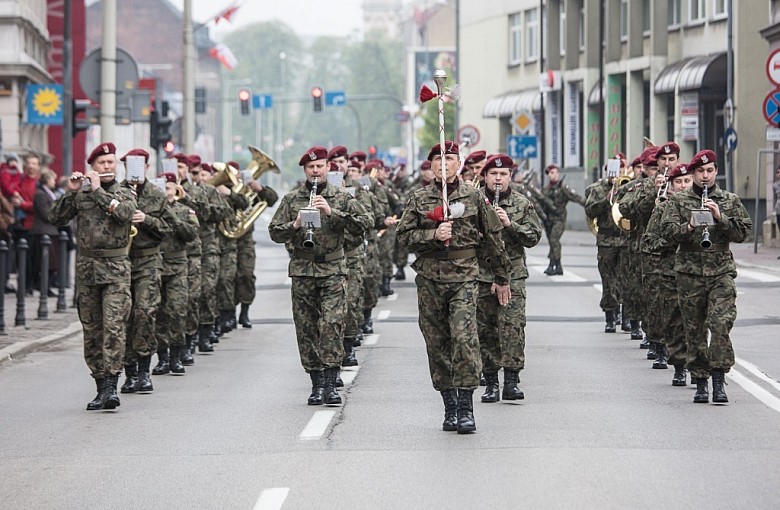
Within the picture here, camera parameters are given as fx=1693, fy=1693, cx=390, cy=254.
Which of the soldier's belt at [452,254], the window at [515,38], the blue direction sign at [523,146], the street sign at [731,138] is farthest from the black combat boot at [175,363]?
the window at [515,38]

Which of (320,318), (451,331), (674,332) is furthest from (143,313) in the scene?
(674,332)

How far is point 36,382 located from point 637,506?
7508 mm

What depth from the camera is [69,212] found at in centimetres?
1249

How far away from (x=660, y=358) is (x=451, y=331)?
440 centimetres

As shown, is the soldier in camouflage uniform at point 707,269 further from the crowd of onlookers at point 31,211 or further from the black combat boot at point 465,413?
the crowd of onlookers at point 31,211

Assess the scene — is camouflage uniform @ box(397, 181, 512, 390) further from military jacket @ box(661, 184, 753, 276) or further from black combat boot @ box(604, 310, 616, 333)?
black combat boot @ box(604, 310, 616, 333)

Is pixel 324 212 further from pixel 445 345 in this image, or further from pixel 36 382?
pixel 36 382

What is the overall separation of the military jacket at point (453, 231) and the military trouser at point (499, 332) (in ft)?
4.56

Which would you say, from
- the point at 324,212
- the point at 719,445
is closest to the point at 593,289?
the point at 324,212

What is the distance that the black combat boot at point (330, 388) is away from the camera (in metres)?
12.4

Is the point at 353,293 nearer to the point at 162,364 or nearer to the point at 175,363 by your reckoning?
the point at 175,363

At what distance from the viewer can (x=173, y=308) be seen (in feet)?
48.0

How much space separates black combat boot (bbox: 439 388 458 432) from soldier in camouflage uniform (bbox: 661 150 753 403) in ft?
7.09

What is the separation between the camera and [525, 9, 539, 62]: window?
60375mm
